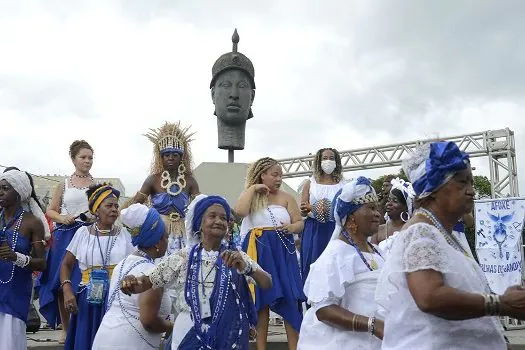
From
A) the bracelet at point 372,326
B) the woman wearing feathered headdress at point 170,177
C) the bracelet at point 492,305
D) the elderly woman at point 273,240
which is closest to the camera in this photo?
the bracelet at point 492,305

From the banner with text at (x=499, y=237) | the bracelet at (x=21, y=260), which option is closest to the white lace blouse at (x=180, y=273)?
the bracelet at (x=21, y=260)

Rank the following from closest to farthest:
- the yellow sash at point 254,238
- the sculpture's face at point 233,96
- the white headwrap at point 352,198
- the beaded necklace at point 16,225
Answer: the white headwrap at point 352,198 → the beaded necklace at point 16,225 → the yellow sash at point 254,238 → the sculpture's face at point 233,96

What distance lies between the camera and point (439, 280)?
261cm

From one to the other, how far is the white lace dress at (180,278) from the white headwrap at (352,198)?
1.95 feet

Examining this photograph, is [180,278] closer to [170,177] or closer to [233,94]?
[170,177]

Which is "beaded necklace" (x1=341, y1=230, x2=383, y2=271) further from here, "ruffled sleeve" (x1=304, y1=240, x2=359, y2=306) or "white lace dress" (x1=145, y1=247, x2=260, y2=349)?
"white lace dress" (x1=145, y1=247, x2=260, y2=349)

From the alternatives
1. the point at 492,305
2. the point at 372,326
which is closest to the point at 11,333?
the point at 372,326

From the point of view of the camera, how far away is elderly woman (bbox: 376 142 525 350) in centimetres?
255

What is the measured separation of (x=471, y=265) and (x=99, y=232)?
12.3 feet

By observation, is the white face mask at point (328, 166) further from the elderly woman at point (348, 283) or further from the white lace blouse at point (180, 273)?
the white lace blouse at point (180, 273)

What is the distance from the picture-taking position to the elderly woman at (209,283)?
3.79 m

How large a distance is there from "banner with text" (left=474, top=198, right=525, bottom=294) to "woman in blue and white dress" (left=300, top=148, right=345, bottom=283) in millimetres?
4718

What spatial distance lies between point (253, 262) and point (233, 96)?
9.77 m

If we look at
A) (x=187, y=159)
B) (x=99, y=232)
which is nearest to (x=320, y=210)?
(x=187, y=159)
